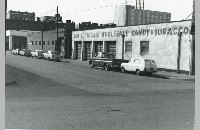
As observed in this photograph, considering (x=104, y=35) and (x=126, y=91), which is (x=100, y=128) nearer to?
(x=126, y=91)

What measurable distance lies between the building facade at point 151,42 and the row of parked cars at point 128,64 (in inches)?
133

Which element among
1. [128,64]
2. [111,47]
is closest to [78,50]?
[111,47]

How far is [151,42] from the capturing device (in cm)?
2922

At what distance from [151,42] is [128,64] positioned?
17.9 ft

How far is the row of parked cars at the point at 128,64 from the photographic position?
23.5 meters

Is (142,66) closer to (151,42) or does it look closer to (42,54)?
(151,42)

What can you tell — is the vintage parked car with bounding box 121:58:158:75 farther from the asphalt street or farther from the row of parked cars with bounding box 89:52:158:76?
the asphalt street

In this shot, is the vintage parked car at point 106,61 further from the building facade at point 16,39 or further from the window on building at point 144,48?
the building facade at point 16,39

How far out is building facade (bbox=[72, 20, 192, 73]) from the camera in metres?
25.7

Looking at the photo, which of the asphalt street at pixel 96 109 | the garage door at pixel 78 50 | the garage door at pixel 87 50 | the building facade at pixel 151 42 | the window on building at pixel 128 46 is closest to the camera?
the asphalt street at pixel 96 109

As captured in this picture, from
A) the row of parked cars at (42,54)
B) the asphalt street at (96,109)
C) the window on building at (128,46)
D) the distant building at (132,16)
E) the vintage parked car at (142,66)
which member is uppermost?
the distant building at (132,16)

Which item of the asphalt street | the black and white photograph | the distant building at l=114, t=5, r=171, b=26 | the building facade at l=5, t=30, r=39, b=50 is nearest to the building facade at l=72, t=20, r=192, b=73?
the black and white photograph

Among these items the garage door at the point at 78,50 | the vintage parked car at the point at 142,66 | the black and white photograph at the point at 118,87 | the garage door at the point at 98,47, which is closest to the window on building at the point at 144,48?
the black and white photograph at the point at 118,87

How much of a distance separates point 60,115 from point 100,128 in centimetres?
193
